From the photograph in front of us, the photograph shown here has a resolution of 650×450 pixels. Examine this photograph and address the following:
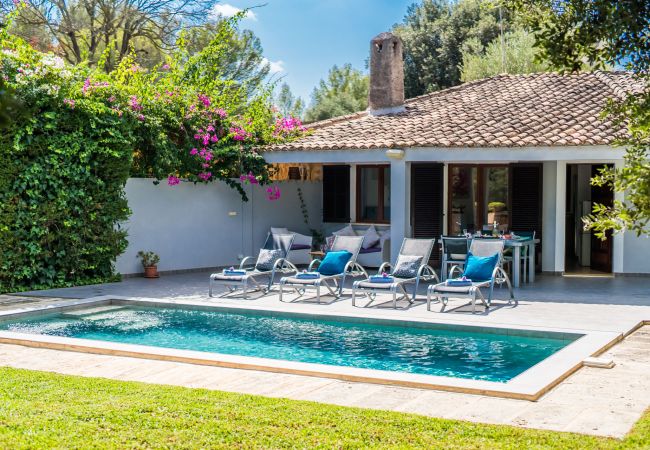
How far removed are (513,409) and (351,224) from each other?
1546 centimetres

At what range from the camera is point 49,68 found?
15.9 m

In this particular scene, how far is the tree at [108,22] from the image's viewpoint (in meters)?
34.0

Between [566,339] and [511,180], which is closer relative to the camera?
[566,339]

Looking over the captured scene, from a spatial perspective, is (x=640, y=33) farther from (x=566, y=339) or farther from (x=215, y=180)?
(x=215, y=180)

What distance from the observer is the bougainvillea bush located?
1568 cm

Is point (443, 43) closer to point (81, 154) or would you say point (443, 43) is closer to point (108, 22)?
point (108, 22)

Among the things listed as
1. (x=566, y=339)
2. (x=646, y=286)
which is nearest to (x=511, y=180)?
(x=646, y=286)

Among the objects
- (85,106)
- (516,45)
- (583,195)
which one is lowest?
(583,195)

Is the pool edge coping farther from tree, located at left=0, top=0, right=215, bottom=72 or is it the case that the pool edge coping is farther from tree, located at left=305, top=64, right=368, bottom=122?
tree, located at left=305, top=64, right=368, bottom=122

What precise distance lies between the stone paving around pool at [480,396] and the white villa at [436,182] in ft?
15.0

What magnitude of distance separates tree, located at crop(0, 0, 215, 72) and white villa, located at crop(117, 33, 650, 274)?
14.9 metres

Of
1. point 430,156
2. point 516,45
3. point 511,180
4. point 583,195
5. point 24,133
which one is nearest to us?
Result: point 24,133

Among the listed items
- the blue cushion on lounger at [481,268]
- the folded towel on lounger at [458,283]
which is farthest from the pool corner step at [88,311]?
the blue cushion on lounger at [481,268]

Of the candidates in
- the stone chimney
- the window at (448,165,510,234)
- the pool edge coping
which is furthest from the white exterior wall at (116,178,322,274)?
the pool edge coping
